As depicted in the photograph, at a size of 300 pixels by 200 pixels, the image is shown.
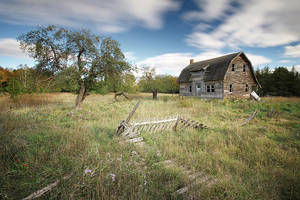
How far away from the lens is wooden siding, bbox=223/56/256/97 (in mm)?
19891

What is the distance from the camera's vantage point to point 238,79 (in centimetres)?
2073

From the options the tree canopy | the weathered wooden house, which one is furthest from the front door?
the tree canopy

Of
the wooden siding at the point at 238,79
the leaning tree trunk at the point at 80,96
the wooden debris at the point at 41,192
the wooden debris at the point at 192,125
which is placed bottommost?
the wooden debris at the point at 192,125

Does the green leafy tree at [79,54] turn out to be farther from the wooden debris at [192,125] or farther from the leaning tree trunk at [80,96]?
the wooden debris at [192,125]

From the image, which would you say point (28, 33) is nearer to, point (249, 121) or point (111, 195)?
point (111, 195)

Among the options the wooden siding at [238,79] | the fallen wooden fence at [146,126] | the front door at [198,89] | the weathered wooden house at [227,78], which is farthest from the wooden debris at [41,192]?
the front door at [198,89]

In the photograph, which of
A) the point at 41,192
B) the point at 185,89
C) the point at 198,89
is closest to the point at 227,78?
the point at 198,89

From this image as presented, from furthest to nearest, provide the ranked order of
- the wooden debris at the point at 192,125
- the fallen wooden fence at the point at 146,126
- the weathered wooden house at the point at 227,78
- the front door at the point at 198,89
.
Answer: the front door at the point at 198,89, the weathered wooden house at the point at 227,78, the wooden debris at the point at 192,125, the fallen wooden fence at the point at 146,126

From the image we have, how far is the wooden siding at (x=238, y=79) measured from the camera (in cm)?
1989

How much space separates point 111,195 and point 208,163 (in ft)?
8.84

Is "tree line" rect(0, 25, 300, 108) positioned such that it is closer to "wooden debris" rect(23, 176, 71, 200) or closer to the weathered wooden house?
"wooden debris" rect(23, 176, 71, 200)

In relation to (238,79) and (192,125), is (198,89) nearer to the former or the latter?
(238,79)

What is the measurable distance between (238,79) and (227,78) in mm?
2446

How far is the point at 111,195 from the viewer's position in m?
2.27
